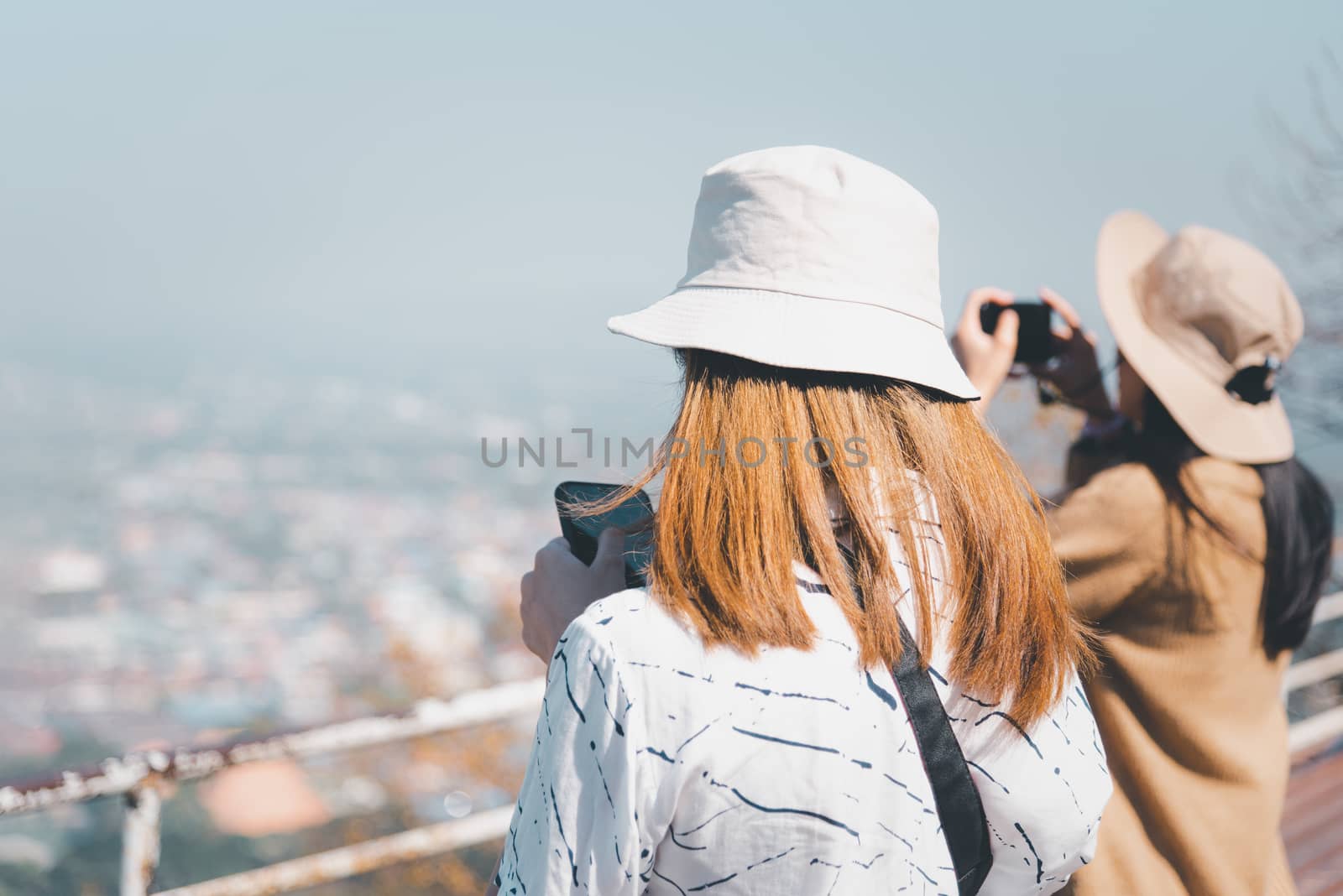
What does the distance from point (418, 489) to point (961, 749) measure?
108 ft

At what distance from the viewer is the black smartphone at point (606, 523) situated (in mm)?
844

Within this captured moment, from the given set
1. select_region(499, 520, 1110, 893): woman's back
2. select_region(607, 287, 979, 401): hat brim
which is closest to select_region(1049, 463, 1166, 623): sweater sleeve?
select_region(607, 287, 979, 401): hat brim

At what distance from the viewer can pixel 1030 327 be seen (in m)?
1.71

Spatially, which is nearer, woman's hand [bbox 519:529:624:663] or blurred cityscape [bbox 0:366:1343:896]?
woman's hand [bbox 519:529:624:663]

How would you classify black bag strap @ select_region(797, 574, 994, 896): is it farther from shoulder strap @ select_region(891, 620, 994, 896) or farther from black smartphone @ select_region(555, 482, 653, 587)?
black smartphone @ select_region(555, 482, 653, 587)

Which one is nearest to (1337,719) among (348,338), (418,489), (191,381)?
(418,489)

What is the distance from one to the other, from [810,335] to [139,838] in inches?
62.8

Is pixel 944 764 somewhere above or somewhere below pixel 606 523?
below

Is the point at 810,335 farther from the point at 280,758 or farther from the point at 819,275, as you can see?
the point at 280,758

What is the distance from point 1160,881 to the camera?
137cm

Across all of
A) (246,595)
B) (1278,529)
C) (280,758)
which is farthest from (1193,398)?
(246,595)

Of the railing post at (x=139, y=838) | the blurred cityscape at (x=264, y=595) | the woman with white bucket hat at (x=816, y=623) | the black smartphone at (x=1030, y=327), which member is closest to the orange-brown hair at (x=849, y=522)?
the woman with white bucket hat at (x=816, y=623)

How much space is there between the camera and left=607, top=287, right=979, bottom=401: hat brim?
792 millimetres

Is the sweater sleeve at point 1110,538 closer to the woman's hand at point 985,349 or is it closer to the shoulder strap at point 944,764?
the woman's hand at point 985,349
